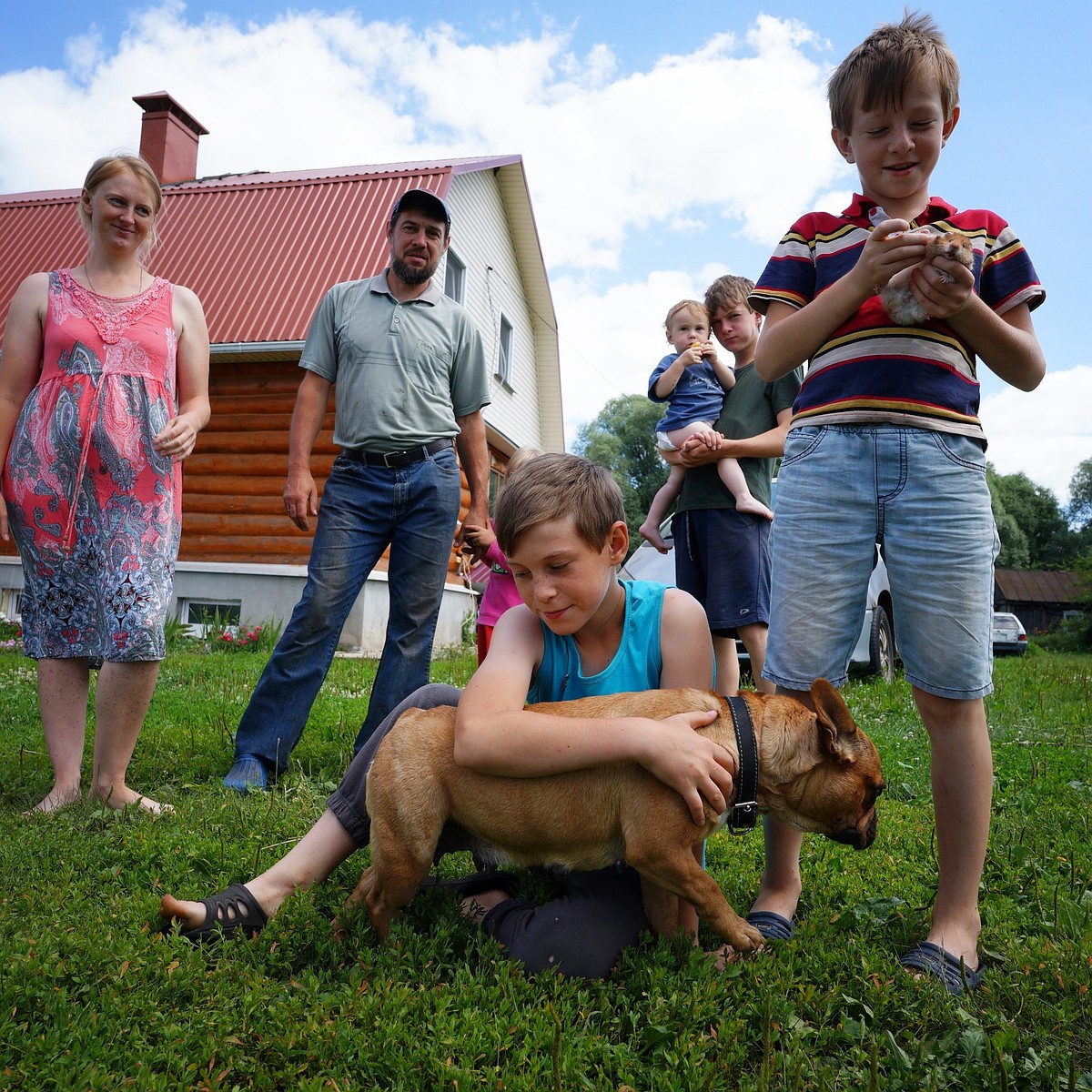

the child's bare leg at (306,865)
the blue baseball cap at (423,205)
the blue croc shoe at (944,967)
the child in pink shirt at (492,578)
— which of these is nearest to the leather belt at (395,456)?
the child in pink shirt at (492,578)

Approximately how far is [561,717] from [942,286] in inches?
60.6

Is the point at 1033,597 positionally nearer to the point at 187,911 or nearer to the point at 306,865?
the point at 306,865

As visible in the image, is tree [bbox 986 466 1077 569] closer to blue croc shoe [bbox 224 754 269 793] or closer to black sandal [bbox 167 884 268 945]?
blue croc shoe [bbox 224 754 269 793]

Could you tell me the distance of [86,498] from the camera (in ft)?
12.4

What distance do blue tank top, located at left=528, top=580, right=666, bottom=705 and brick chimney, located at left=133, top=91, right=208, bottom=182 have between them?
1722 centimetres

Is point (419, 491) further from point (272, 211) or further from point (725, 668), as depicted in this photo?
point (272, 211)

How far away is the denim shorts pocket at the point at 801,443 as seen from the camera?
2.66 m

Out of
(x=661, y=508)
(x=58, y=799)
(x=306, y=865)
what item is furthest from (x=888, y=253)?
(x=58, y=799)

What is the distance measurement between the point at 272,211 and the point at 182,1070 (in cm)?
1466

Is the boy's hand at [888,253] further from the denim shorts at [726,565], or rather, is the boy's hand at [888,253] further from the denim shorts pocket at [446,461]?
the denim shorts pocket at [446,461]

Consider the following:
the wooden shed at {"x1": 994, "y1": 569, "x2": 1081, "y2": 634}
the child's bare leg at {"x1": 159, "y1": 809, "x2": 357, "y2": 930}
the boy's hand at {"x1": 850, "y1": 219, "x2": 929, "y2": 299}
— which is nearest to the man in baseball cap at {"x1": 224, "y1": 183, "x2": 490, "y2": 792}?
the child's bare leg at {"x1": 159, "y1": 809, "x2": 357, "y2": 930}

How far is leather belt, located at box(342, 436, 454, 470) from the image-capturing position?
4500mm

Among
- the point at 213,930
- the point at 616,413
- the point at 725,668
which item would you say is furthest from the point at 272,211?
the point at 616,413

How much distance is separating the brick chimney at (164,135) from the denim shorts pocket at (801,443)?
1729cm
